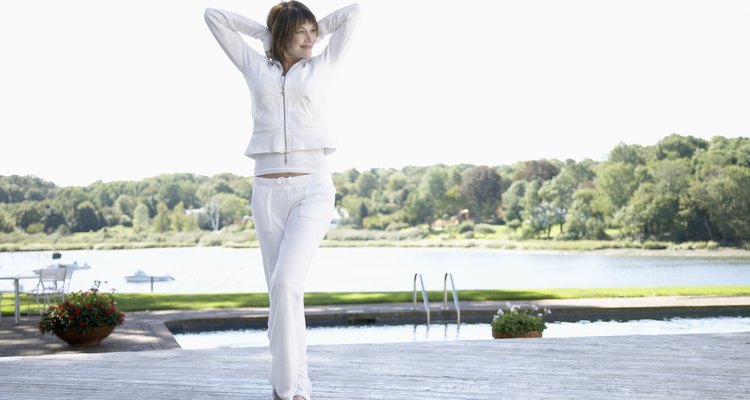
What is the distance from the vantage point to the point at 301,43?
272cm

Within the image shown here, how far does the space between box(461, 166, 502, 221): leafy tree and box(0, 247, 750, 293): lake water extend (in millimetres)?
5057

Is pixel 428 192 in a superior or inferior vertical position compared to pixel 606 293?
superior

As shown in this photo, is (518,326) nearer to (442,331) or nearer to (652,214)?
(442,331)

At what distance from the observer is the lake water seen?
25.0 m

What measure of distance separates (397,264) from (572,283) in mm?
13280

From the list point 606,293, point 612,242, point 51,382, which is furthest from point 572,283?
point 51,382

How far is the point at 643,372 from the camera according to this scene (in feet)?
11.3

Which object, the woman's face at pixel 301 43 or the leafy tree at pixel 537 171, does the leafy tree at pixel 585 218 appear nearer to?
the leafy tree at pixel 537 171

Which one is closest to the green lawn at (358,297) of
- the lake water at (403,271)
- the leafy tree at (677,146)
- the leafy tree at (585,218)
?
the lake water at (403,271)

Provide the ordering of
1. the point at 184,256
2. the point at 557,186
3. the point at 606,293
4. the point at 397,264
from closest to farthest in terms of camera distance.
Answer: the point at 606,293 → the point at 397,264 → the point at 184,256 → the point at 557,186

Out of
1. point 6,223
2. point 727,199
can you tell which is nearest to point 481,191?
point 727,199

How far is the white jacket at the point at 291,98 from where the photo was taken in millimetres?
2660

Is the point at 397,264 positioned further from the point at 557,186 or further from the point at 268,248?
the point at 268,248

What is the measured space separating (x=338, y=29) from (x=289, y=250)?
0.74 meters
